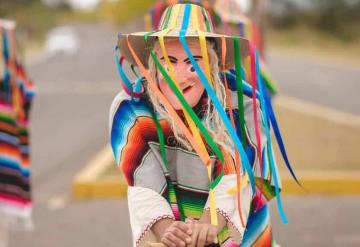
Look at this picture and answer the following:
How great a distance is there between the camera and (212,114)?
324 cm

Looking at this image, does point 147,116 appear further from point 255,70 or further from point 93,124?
point 93,124

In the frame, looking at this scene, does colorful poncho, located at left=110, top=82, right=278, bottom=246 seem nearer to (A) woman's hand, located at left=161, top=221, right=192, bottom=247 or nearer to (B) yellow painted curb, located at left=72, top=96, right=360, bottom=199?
(A) woman's hand, located at left=161, top=221, right=192, bottom=247

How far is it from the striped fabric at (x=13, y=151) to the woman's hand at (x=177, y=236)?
320 cm

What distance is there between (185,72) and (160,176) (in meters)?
0.40

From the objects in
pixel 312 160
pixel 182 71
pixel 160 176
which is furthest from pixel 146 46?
pixel 312 160

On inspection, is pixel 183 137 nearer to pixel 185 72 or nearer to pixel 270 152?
pixel 185 72

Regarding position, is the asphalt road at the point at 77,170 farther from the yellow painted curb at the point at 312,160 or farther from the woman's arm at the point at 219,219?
the woman's arm at the point at 219,219

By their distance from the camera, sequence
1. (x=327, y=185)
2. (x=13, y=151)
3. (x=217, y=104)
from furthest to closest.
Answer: (x=327, y=185) → (x=13, y=151) → (x=217, y=104)

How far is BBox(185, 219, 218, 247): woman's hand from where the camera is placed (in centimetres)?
300

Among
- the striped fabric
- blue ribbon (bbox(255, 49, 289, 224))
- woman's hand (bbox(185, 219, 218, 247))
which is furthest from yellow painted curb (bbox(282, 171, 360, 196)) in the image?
woman's hand (bbox(185, 219, 218, 247))

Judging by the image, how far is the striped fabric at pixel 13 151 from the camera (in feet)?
19.7

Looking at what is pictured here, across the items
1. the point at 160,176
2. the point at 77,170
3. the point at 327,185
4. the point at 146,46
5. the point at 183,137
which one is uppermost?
the point at 146,46

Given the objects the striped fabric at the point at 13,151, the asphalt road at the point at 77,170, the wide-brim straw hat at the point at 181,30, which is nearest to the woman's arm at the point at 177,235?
the wide-brim straw hat at the point at 181,30

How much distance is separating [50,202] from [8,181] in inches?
85.0
